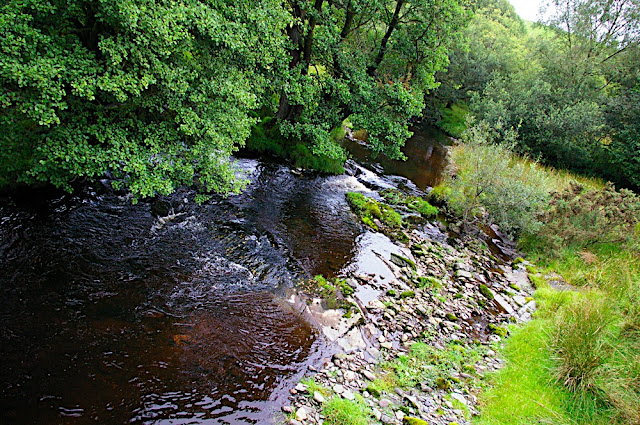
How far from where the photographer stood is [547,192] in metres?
16.3

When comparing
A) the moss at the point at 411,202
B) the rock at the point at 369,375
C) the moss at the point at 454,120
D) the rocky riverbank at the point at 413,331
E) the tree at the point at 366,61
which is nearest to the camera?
the rocky riverbank at the point at 413,331

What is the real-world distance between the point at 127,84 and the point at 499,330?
12400mm

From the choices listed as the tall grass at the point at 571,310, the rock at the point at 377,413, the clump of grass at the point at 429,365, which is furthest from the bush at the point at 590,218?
Result: the rock at the point at 377,413

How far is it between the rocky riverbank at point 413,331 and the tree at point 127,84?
20.1 ft

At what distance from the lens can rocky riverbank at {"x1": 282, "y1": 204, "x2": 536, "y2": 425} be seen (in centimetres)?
693

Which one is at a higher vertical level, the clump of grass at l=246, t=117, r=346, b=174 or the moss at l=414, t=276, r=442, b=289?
the clump of grass at l=246, t=117, r=346, b=174

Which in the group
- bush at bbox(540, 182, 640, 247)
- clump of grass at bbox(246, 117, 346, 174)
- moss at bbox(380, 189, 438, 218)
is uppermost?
bush at bbox(540, 182, 640, 247)

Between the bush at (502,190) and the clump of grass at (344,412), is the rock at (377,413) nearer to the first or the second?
the clump of grass at (344,412)

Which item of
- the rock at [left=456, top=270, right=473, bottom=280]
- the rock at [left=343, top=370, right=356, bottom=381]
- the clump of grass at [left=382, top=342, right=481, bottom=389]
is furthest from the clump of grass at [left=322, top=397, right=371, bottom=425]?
the rock at [left=456, top=270, right=473, bottom=280]

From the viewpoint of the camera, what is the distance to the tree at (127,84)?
7.37 meters

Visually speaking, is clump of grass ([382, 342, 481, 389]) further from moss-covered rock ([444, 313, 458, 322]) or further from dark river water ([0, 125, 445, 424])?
dark river water ([0, 125, 445, 424])

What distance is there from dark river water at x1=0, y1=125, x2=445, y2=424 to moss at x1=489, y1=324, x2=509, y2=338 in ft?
17.0

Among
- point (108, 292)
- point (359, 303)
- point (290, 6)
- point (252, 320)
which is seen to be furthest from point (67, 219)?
point (290, 6)

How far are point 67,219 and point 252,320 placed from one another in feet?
22.6
